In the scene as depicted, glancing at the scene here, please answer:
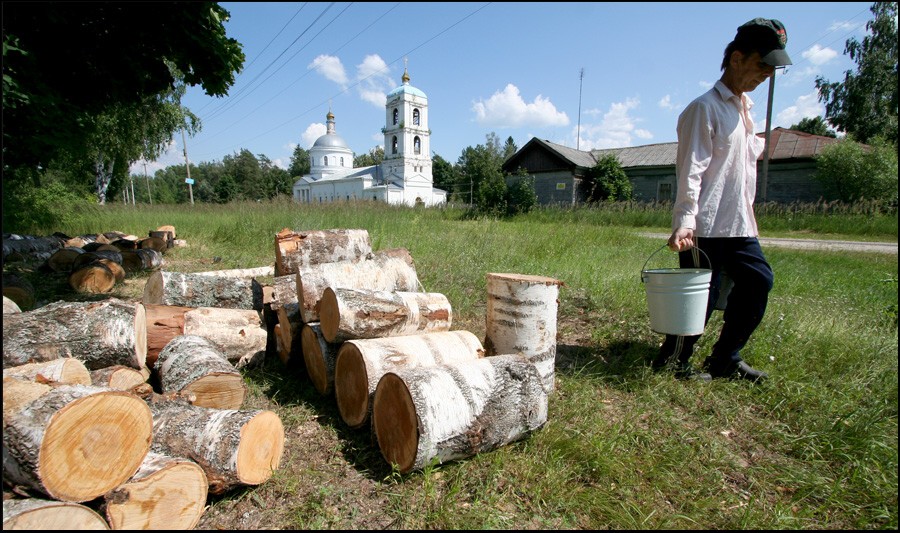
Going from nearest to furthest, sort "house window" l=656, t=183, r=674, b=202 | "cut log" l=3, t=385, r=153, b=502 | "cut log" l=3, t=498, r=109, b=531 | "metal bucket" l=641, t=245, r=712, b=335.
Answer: "cut log" l=3, t=498, r=109, b=531 → "cut log" l=3, t=385, r=153, b=502 → "metal bucket" l=641, t=245, r=712, b=335 → "house window" l=656, t=183, r=674, b=202

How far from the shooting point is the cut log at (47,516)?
4.59ft

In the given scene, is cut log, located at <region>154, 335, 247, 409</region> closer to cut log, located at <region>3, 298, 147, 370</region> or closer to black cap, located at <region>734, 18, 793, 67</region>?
cut log, located at <region>3, 298, 147, 370</region>

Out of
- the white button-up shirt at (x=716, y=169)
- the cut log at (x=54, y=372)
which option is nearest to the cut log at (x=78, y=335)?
the cut log at (x=54, y=372)

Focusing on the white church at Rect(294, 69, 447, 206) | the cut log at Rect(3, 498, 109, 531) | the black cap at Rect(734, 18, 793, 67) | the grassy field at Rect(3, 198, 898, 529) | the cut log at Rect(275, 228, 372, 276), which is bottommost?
the grassy field at Rect(3, 198, 898, 529)

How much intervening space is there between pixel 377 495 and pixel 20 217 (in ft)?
49.7

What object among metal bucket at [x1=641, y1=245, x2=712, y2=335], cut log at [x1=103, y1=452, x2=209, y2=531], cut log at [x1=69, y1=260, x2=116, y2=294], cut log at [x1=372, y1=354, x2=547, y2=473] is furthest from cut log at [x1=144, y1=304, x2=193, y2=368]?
metal bucket at [x1=641, y1=245, x2=712, y2=335]

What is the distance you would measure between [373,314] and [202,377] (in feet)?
3.61

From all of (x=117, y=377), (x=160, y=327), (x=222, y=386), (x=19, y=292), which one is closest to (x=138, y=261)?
(x=19, y=292)

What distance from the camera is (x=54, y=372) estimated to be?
2.26m

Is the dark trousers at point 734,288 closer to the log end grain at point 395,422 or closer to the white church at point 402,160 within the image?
the log end grain at point 395,422

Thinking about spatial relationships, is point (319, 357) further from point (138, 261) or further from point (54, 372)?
point (138, 261)

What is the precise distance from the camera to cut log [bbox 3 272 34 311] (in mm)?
4094

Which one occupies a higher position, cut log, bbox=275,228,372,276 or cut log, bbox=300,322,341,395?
cut log, bbox=275,228,372,276

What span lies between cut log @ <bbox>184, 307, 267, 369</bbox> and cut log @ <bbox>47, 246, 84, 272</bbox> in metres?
4.84
